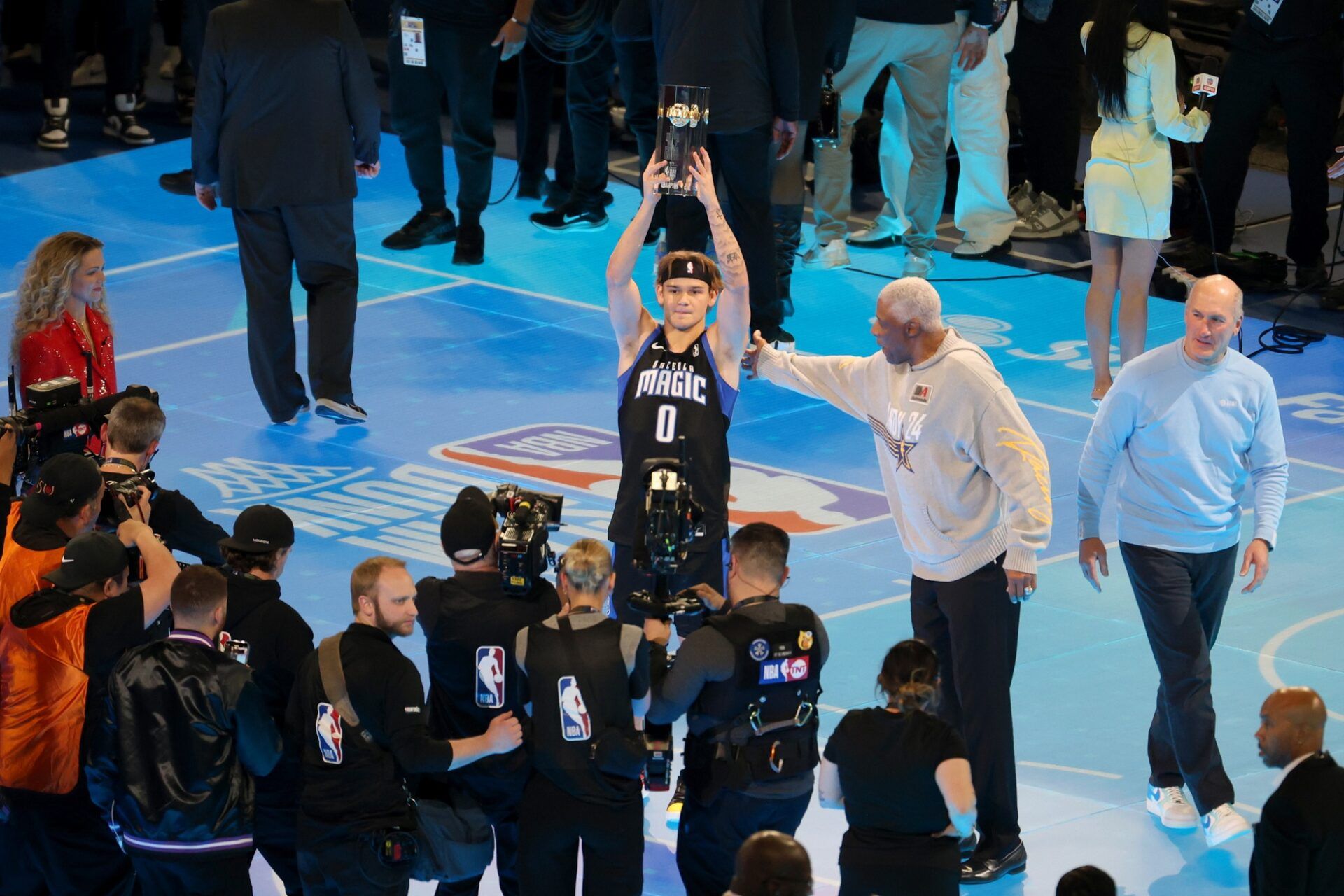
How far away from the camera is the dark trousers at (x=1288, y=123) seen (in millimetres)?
13461

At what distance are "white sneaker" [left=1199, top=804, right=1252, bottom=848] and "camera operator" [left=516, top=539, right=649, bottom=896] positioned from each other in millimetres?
2323

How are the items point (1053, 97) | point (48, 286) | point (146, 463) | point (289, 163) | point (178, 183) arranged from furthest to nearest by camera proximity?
1. point (178, 183)
2. point (1053, 97)
3. point (289, 163)
4. point (48, 286)
5. point (146, 463)

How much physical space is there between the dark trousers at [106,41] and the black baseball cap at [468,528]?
39.0 feet

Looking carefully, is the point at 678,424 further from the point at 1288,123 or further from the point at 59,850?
the point at 1288,123

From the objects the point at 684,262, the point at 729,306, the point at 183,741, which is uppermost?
the point at 684,262

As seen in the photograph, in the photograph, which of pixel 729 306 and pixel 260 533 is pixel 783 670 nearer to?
pixel 260 533

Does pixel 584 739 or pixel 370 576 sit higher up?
pixel 370 576

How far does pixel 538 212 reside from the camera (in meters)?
15.5

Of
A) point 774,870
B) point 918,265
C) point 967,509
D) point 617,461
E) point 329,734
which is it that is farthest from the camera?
point 918,265

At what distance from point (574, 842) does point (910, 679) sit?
1.13 meters

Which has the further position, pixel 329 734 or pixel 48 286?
pixel 48 286

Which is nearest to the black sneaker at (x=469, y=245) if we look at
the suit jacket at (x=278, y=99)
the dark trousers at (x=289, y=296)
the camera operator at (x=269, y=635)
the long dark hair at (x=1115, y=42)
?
the dark trousers at (x=289, y=296)

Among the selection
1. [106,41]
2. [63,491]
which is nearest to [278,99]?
[63,491]

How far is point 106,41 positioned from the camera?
17078mm
